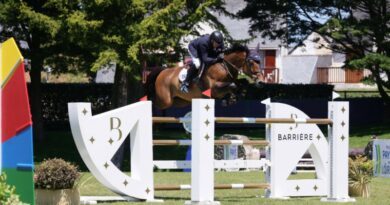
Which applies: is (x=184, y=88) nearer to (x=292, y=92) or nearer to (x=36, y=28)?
(x=36, y=28)

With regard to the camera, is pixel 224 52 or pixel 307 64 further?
pixel 307 64

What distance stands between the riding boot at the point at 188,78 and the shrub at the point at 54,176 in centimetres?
567

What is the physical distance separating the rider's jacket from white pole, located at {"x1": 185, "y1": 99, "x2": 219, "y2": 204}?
→ 4.05 m

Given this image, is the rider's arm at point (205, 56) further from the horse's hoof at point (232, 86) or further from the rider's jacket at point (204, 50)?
the horse's hoof at point (232, 86)

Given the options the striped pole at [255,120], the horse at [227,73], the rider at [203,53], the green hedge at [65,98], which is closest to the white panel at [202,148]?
the striped pole at [255,120]

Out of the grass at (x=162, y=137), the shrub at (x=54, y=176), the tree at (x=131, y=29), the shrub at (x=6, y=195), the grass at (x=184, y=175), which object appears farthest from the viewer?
the grass at (x=162, y=137)

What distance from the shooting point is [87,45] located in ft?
66.1

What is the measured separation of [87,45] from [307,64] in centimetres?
3270

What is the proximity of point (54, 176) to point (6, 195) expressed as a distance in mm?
4587

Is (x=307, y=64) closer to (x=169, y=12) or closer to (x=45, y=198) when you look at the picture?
(x=169, y=12)

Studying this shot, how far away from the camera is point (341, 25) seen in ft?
93.9

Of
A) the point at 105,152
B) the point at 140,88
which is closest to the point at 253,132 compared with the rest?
the point at 140,88

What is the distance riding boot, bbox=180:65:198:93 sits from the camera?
49.2 feet

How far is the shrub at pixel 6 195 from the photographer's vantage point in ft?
16.4
